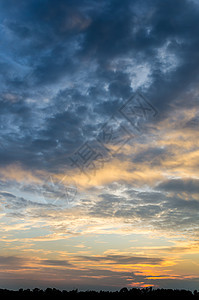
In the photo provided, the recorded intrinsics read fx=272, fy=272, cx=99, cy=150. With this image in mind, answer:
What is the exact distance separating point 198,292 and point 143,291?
540cm

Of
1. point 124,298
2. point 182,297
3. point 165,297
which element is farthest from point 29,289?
point 182,297

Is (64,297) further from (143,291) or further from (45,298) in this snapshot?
(143,291)

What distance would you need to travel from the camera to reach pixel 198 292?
26625mm

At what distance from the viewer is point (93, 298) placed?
2556cm

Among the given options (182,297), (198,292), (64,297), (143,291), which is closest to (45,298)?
(64,297)

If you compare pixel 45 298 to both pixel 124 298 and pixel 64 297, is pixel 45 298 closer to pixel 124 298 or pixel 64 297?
pixel 64 297

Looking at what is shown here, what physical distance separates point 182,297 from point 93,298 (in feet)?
27.9

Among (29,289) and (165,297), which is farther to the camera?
(29,289)

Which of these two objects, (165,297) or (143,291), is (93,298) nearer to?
(143,291)

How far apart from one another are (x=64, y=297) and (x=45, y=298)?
1791 mm

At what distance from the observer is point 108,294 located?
25.9 metres

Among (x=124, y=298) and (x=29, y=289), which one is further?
(x=29, y=289)

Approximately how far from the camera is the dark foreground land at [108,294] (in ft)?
83.9

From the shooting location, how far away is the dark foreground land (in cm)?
2558
